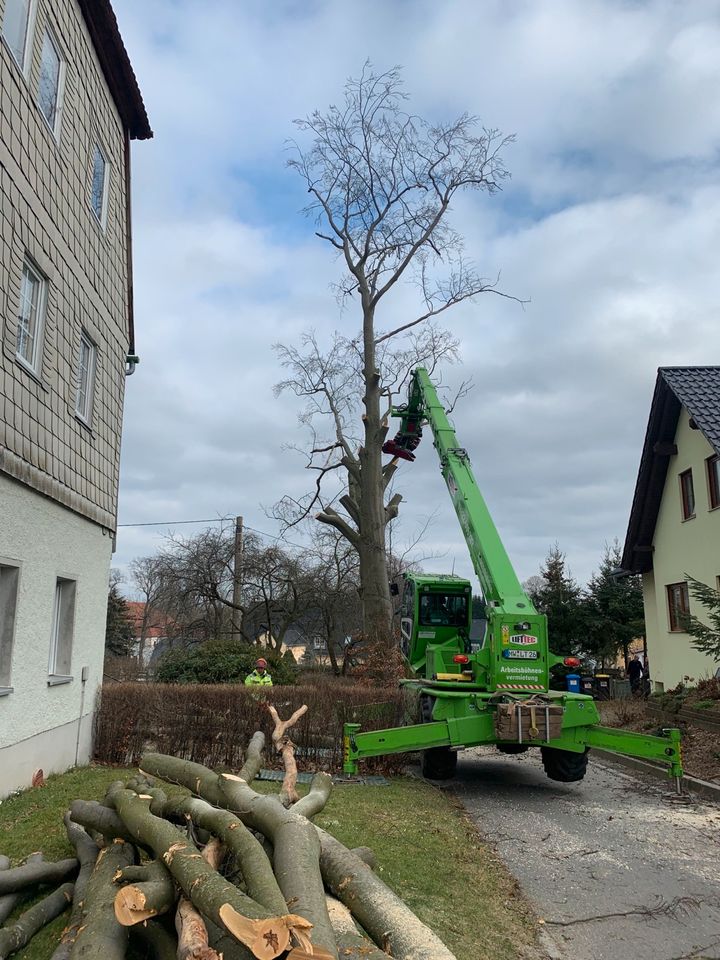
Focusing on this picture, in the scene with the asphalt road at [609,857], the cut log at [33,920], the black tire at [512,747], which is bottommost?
the asphalt road at [609,857]

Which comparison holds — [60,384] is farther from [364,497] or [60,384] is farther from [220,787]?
[364,497]

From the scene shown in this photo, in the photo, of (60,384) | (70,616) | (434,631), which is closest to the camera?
(60,384)

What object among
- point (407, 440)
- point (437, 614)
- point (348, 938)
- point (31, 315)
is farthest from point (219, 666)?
point (348, 938)

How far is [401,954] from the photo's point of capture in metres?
4.12

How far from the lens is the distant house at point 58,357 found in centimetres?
808

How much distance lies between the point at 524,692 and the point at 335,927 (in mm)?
6107

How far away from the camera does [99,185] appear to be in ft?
38.6

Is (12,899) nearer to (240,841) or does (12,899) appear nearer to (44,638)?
(240,841)

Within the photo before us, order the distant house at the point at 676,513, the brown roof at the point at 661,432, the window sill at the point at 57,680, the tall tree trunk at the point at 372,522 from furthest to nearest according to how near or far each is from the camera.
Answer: the tall tree trunk at the point at 372,522 < the distant house at the point at 676,513 < the brown roof at the point at 661,432 < the window sill at the point at 57,680

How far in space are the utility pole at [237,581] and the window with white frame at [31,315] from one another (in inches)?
852

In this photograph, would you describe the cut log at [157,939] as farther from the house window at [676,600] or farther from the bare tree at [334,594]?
the bare tree at [334,594]

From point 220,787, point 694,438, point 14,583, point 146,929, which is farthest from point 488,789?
point 694,438

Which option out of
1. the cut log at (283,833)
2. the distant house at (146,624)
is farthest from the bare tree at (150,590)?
the cut log at (283,833)

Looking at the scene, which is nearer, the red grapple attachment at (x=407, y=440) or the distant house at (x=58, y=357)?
the distant house at (x=58, y=357)
